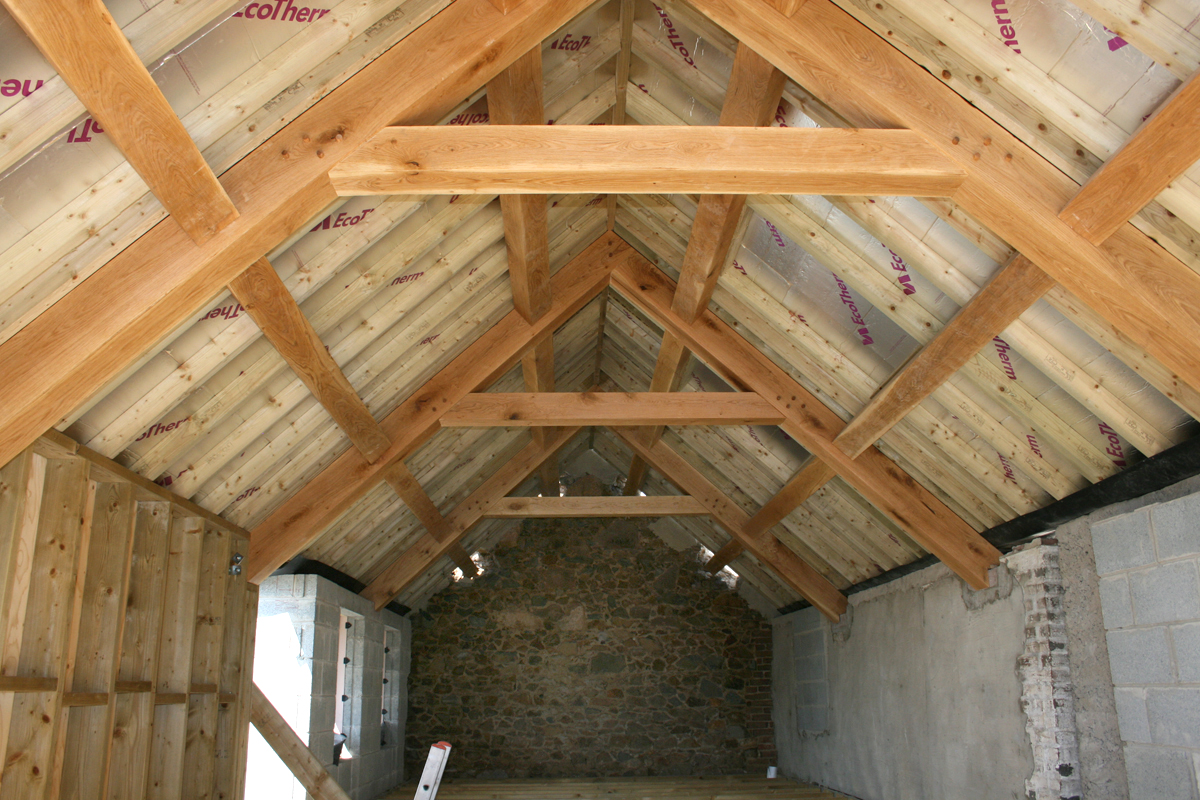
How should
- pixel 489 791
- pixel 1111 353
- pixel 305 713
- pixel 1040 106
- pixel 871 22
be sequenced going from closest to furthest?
1. pixel 1040 106
2. pixel 871 22
3. pixel 1111 353
4. pixel 305 713
5. pixel 489 791

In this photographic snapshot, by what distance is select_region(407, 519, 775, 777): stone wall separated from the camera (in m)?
9.27

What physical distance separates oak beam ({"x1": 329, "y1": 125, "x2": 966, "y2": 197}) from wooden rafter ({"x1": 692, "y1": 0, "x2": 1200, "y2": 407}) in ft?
0.35

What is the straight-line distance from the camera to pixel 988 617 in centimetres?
510

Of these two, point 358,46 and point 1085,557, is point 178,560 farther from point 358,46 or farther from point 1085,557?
point 1085,557

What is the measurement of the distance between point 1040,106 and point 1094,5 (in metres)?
0.40

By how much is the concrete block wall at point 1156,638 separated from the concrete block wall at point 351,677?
4.98 m

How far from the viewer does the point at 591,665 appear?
9.53m

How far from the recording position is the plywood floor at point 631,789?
7207mm

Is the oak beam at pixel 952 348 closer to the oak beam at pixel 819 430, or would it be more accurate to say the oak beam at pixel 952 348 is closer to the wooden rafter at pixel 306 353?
the oak beam at pixel 819 430

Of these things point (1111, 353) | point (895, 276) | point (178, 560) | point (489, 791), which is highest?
point (895, 276)

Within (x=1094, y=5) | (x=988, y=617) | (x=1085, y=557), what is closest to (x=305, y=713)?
(x=988, y=617)

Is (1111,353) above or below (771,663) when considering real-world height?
above

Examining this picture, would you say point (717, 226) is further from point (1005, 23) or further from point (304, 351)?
point (304, 351)

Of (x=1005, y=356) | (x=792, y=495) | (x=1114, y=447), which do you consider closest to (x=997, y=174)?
(x=1005, y=356)
